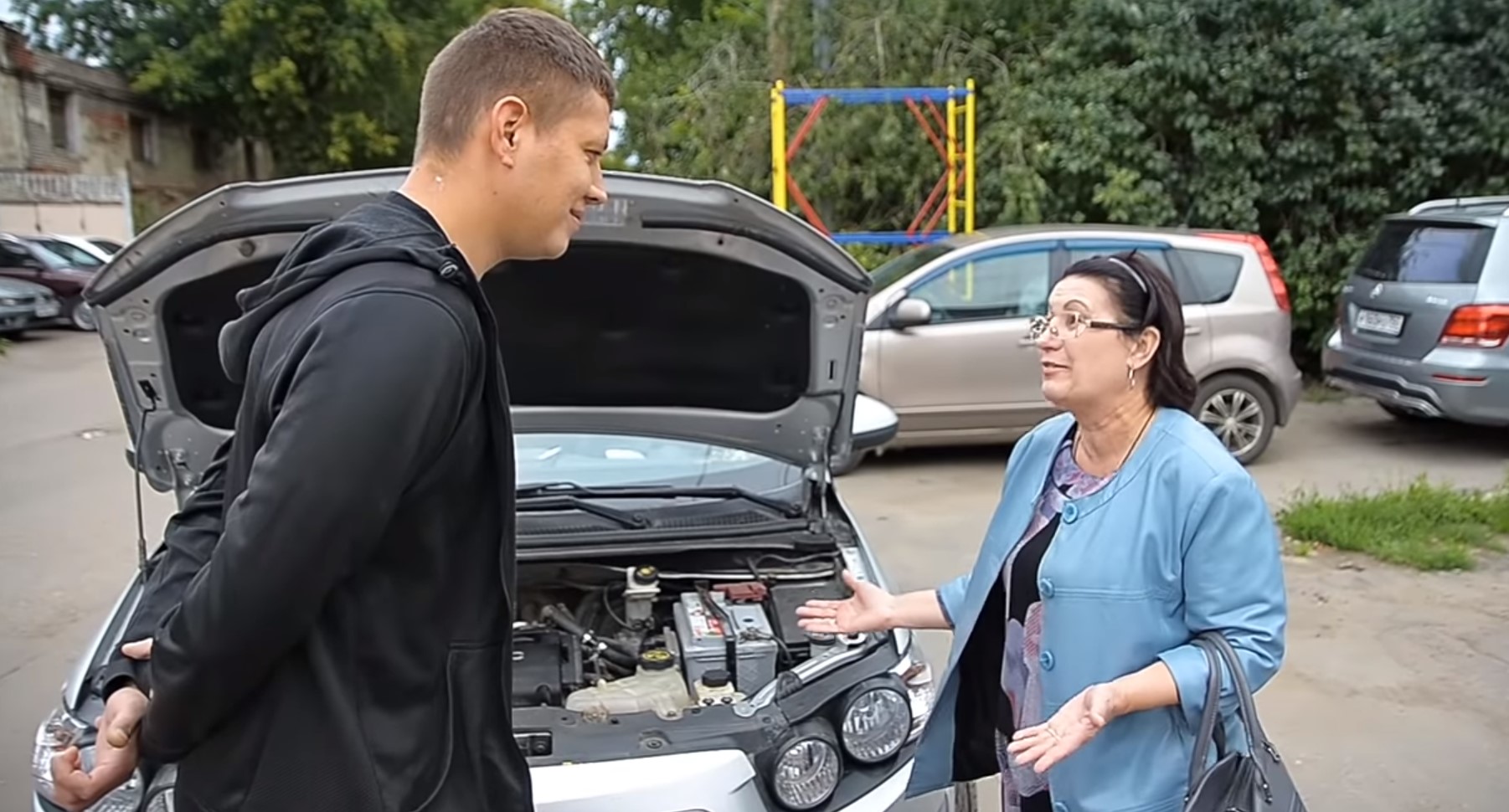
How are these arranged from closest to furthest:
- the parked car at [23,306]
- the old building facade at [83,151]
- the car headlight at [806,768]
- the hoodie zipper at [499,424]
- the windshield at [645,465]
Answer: the hoodie zipper at [499,424]
the car headlight at [806,768]
the windshield at [645,465]
the parked car at [23,306]
the old building facade at [83,151]

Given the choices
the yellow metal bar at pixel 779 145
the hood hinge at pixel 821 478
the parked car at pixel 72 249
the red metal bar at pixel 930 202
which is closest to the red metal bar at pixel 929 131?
the red metal bar at pixel 930 202

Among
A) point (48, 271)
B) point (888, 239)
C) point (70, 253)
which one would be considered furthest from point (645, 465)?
point (70, 253)

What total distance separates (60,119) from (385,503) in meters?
30.8

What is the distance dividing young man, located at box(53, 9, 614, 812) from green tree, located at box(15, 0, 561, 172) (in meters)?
28.3

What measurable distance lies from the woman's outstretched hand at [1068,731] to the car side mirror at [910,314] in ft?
20.8

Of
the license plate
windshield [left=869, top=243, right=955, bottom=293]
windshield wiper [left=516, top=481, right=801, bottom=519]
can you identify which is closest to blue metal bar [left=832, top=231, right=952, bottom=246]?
windshield [left=869, top=243, right=955, bottom=293]

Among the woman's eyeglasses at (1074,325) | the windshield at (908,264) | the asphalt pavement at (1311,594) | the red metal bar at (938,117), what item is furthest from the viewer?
the red metal bar at (938,117)

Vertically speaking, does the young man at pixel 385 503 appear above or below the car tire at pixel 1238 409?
above

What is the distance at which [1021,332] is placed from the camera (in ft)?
28.0

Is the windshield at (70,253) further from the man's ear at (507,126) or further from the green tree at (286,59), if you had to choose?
the man's ear at (507,126)

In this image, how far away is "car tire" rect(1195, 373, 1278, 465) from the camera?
8.81m

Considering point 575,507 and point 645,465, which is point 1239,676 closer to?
point 575,507

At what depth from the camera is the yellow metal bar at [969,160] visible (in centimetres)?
1238

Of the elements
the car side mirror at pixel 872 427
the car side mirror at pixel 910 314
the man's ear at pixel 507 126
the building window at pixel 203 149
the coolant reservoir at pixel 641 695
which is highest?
the building window at pixel 203 149
